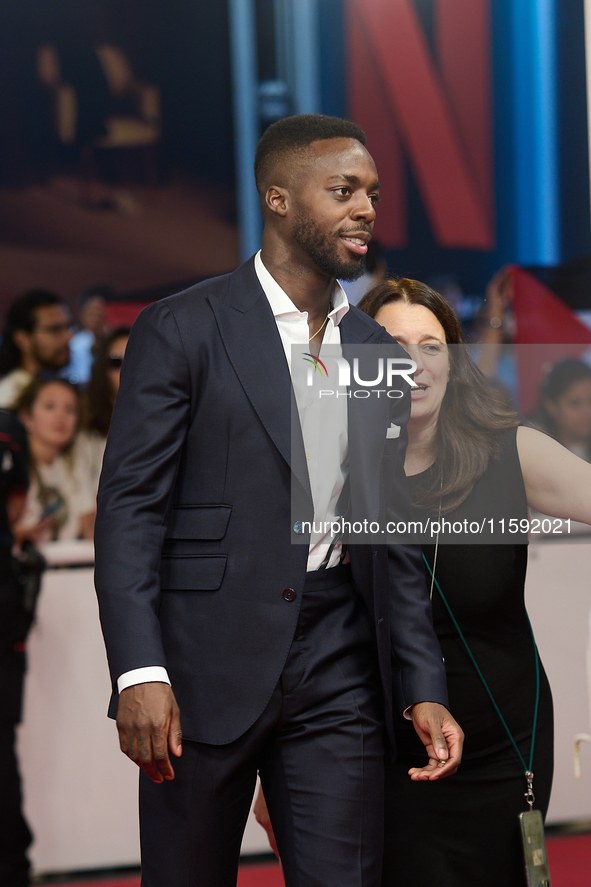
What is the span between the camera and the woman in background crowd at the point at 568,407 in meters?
3.53

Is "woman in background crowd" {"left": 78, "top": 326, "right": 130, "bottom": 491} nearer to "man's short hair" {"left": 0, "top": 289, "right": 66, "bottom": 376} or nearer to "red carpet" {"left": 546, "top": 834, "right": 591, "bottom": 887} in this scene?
"man's short hair" {"left": 0, "top": 289, "right": 66, "bottom": 376}

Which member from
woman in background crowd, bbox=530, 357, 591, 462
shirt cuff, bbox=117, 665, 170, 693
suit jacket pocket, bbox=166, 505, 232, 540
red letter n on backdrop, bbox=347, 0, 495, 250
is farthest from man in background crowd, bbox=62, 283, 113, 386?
shirt cuff, bbox=117, 665, 170, 693

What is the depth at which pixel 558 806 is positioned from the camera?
11.0 feet

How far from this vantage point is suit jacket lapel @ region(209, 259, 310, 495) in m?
1.60

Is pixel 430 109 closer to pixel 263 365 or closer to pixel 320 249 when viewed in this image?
pixel 320 249

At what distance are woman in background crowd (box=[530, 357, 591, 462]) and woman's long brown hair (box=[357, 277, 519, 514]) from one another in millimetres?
1429

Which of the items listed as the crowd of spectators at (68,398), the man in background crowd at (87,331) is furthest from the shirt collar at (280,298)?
the man in background crowd at (87,331)

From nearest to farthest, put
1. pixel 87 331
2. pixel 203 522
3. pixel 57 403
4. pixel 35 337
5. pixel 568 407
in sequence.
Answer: pixel 203 522 → pixel 568 407 → pixel 57 403 → pixel 35 337 → pixel 87 331

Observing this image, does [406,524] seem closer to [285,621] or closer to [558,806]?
[285,621]

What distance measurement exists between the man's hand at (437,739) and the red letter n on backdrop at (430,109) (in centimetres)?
363

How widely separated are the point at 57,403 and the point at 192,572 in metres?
2.57

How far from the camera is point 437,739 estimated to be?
5.56 ft

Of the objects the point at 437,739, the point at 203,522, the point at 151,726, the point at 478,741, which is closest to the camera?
the point at 151,726

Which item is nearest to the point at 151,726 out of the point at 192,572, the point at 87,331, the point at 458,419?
the point at 192,572
